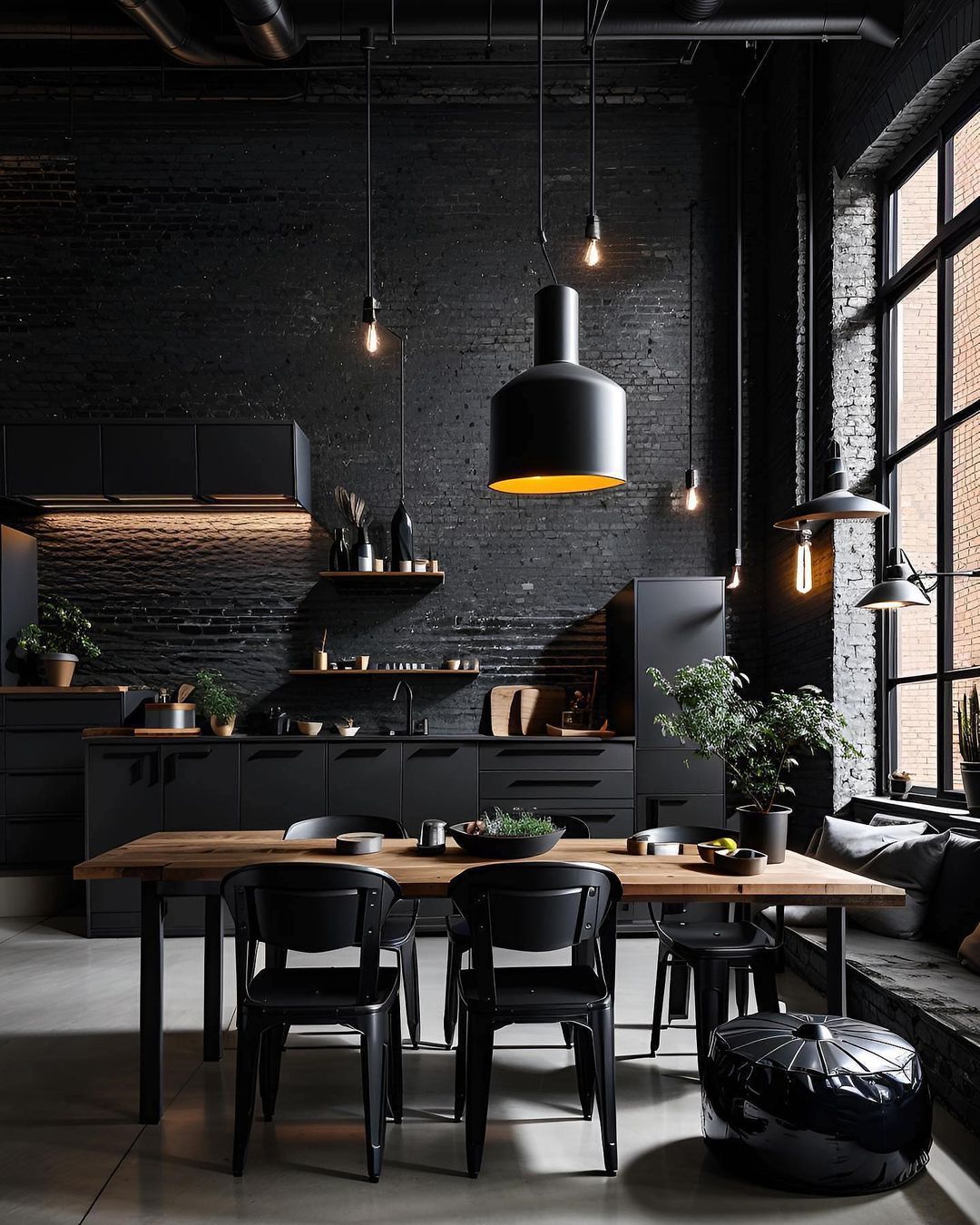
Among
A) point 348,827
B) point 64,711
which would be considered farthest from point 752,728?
point 64,711

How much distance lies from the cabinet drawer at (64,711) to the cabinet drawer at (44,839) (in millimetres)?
604

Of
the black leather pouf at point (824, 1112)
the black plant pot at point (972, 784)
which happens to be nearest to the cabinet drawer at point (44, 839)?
the black leather pouf at point (824, 1112)

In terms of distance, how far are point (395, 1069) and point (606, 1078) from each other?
77 cm

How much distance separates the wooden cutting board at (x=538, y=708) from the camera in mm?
6715

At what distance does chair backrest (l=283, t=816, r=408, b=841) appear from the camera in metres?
4.28

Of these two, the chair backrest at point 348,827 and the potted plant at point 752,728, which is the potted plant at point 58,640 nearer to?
the chair backrest at point 348,827

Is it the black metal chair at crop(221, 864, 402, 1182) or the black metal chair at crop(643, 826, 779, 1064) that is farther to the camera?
the black metal chair at crop(643, 826, 779, 1064)

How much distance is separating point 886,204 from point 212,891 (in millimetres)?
5210

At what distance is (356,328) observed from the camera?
6996 mm

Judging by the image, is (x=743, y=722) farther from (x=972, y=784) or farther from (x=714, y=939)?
(x=972, y=784)

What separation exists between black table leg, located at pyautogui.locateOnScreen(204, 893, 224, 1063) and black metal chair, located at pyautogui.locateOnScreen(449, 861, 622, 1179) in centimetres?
139

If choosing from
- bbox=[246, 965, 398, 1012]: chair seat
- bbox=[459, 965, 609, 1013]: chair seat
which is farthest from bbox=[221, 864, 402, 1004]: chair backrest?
bbox=[459, 965, 609, 1013]: chair seat

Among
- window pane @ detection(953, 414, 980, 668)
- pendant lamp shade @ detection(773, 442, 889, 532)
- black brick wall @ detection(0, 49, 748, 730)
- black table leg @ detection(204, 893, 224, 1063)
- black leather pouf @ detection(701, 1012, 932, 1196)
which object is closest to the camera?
black leather pouf @ detection(701, 1012, 932, 1196)

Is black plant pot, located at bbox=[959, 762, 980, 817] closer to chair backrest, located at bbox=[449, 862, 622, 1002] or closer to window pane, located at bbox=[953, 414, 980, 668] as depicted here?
window pane, located at bbox=[953, 414, 980, 668]
